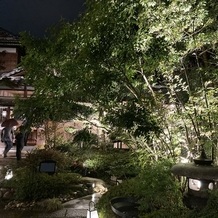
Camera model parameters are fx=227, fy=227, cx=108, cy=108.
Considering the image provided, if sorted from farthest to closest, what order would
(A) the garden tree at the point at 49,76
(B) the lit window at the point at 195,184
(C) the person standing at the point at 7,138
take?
(C) the person standing at the point at 7,138, (A) the garden tree at the point at 49,76, (B) the lit window at the point at 195,184

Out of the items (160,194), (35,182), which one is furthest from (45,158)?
(160,194)

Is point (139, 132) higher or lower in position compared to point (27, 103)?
lower

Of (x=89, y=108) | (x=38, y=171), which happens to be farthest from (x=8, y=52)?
(x=89, y=108)

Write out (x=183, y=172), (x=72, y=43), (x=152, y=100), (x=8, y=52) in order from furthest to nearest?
(x=8, y=52) < (x=152, y=100) < (x=72, y=43) < (x=183, y=172)

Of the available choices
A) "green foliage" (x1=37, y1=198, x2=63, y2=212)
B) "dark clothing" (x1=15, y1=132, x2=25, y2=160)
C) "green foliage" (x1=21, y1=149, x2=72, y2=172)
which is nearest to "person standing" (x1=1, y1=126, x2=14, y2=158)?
"dark clothing" (x1=15, y1=132, x2=25, y2=160)

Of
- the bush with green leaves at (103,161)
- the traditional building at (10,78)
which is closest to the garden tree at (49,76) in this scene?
the bush with green leaves at (103,161)

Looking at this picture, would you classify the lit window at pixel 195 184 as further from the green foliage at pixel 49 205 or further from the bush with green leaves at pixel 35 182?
the bush with green leaves at pixel 35 182

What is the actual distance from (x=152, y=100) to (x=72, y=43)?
91.6 inches

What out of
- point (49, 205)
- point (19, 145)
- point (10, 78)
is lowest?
point (49, 205)

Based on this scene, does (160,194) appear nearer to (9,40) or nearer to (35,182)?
(35,182)

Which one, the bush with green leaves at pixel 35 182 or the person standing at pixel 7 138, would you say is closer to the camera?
the bush with green leaves at pixel 35 182

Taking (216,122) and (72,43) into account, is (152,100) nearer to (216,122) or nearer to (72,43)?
(216,122)

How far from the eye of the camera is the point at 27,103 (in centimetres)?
581

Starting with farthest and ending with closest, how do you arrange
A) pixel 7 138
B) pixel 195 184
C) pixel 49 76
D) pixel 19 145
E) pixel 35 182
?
1. pixel 7 138
2. pixel 19 145
3. pixel 35 182
4. pixel 49 76
5. pixel 195 184
